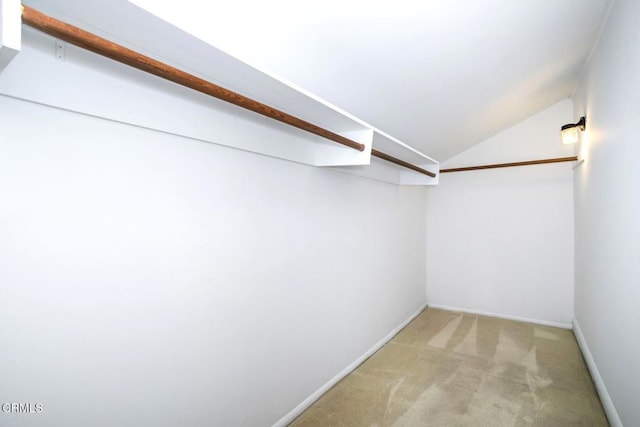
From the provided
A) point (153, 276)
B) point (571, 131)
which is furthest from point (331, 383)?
point (571, 131)

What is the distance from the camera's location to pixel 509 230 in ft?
13.4

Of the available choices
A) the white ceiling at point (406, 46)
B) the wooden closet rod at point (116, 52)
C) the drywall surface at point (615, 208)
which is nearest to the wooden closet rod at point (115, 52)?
the wooden closet rod at point (116, 52)

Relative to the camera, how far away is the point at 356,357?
2.69 m

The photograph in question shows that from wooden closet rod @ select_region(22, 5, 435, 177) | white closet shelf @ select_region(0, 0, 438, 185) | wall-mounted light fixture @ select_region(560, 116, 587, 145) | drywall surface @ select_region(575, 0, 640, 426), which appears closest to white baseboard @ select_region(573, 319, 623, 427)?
drywall surface @ select_region(575, 0, 640, 426)

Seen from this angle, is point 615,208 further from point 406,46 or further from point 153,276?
point 153,276

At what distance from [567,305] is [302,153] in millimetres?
3725

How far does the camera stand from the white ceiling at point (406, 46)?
1.27m

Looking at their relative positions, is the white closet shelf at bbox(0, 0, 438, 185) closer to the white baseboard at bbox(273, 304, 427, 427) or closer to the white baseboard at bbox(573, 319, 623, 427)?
the white baseboard at bbox(273, 304, 427, 427)

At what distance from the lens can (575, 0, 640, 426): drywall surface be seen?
1599mm

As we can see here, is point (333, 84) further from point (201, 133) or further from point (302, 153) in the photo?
point (201, 133)

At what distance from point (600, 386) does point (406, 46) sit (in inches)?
101

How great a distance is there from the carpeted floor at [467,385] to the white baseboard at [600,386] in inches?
2.1

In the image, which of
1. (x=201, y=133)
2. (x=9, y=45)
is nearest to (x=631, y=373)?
(x=201, y=133)

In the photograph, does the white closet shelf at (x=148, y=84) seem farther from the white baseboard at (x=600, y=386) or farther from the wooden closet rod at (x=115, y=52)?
the white baseboard at (x=600, y=386)
